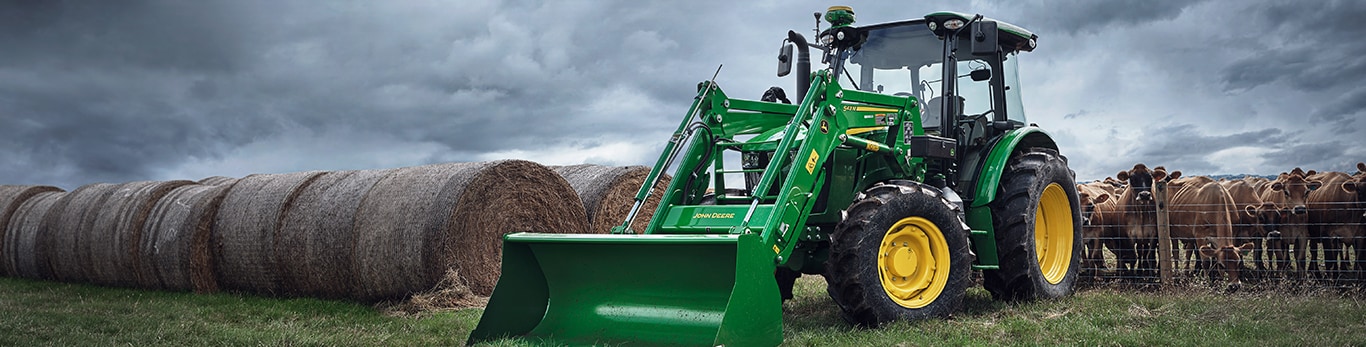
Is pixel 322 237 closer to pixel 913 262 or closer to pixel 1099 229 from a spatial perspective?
pixel 913 262

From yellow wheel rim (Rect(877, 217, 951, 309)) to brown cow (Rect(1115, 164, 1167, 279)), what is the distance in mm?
3757

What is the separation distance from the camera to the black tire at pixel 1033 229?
23.4ft

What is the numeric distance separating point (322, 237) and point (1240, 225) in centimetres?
764

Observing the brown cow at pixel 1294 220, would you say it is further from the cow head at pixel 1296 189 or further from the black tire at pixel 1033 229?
the black tire at pixel 1033 229

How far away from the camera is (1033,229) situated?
7.21m

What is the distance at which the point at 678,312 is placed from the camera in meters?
5.57

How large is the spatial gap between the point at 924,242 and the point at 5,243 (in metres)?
11.4

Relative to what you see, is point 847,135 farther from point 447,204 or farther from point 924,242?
point 447,204

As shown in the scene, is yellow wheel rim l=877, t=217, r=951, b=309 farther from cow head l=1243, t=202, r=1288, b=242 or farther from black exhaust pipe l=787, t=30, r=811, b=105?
cow head l=1243, t=202, r=1288, b=242

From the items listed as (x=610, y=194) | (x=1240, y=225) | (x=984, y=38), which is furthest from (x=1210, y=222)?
(x=610, y=194)

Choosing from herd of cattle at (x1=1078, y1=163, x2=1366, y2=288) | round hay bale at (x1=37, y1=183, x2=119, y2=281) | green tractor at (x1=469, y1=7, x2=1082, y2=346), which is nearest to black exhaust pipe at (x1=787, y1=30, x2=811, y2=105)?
green tractor at (x1=469, y1=7, x2=1082, y2=346)

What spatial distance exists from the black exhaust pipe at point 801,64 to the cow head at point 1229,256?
4.03 metres

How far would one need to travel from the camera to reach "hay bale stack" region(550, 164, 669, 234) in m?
10.7

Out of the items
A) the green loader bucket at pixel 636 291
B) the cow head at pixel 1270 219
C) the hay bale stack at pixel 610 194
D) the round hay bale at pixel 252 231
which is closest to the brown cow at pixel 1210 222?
the cow head at pixel 1270 219
